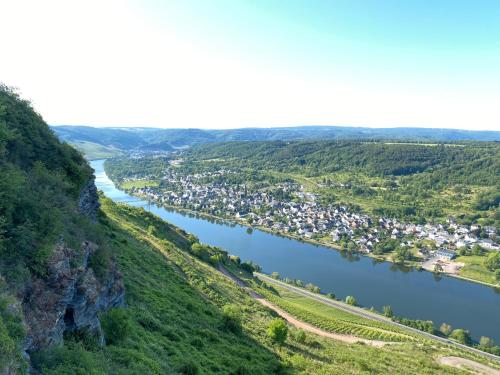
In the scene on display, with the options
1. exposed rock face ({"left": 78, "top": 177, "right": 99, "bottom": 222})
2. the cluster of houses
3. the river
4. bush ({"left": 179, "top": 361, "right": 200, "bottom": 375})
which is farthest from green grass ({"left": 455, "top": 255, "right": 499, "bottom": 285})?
exposed rock face ({"left": 78, "top": 177, "right": 99, "bottom": 222})

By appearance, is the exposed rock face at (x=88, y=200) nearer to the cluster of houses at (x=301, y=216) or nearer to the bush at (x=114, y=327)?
the bush at (x=114, y=327)

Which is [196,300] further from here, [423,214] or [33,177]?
[423,214]

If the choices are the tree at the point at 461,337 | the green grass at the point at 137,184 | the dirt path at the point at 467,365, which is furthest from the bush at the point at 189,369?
the green grass at the point at 137,184

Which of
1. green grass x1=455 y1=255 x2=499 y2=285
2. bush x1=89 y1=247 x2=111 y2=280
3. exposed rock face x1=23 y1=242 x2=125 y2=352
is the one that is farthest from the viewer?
green grass x1=455 y1=255 x2=499 y2=285

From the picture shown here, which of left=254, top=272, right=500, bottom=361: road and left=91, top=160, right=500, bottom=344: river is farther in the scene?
left=91, top=160, right=500, bottom=344: river

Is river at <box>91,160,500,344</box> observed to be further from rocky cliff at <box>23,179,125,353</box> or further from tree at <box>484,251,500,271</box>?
→ rocky cliff at <box>23,179,125,353</box>

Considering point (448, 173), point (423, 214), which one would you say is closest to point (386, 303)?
point (423, 214)
